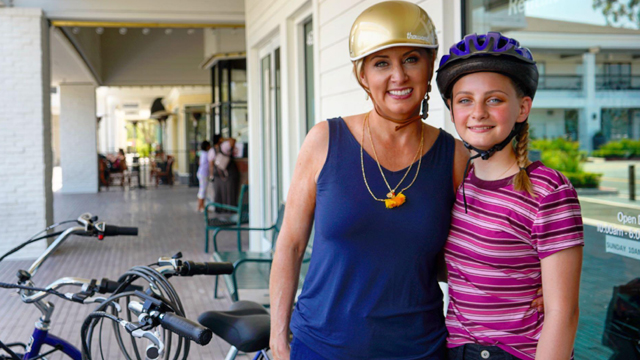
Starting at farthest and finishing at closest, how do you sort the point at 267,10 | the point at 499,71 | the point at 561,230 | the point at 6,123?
the point at 6,123 → the point at 267,10 → the point at 499,71 → the point at 561,230

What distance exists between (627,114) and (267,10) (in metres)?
4.56

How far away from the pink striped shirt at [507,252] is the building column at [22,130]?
835 cm

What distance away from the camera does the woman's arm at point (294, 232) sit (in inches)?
61.6

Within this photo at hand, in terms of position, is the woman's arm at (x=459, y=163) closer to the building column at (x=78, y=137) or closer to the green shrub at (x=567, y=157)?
the green shrub at (x=567, y=157)

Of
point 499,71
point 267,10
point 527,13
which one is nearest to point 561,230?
point 499,71

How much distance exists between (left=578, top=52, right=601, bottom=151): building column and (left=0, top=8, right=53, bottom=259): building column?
25.5 feet

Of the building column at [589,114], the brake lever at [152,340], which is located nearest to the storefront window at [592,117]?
the building column at [589,114]

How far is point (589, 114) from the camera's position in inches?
112

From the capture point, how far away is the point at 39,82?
8680mm

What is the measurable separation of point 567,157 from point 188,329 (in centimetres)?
217

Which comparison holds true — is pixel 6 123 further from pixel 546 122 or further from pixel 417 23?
pixel 417 23

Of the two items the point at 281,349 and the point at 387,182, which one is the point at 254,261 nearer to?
the point at 281,349

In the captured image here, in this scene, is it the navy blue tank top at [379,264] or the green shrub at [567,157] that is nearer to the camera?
the navy blue tank top at [379,264]

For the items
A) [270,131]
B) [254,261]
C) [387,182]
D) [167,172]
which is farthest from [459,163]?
[167,172]
